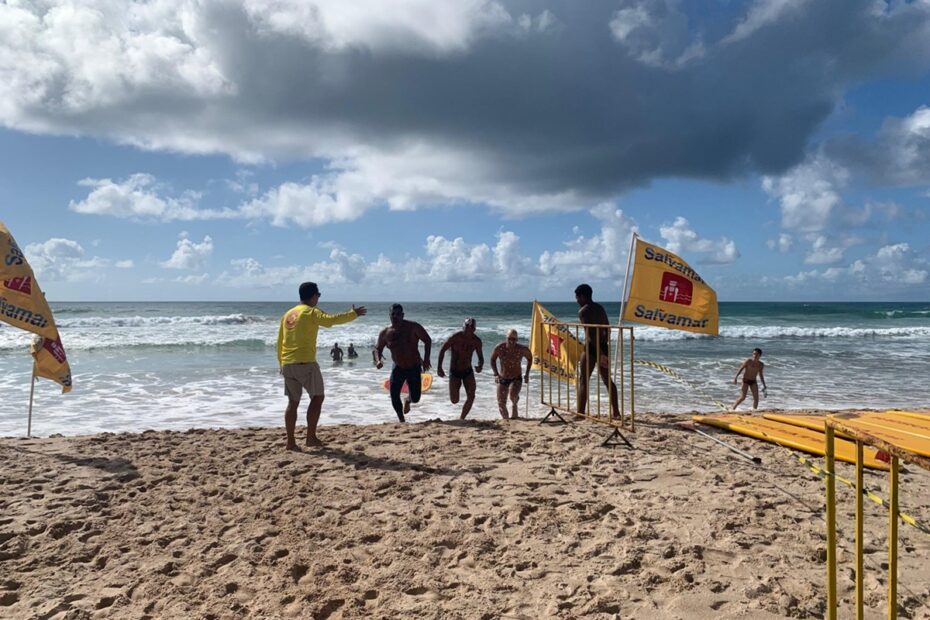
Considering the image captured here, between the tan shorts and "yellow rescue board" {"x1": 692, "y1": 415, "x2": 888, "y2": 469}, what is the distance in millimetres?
4903

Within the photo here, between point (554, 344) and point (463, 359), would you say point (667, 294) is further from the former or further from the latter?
point (463, 359)

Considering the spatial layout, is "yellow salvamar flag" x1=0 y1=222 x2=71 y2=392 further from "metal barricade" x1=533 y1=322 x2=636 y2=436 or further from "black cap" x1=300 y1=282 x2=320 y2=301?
"metal barricade" x1=533 y1=322 x2=636 y2=436

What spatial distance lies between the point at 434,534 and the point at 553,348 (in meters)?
4.80

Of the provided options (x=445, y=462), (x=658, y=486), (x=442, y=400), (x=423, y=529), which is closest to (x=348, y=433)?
(x=445, y=462)

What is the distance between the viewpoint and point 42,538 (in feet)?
13.8

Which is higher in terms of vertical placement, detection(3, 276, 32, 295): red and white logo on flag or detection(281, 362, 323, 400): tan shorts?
detection(3, 276, 32, 295): red and white logo on flag

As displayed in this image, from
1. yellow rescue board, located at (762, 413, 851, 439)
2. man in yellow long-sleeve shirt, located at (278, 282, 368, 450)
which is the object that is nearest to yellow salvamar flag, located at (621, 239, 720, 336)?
yellow rescue board, located at (762, 413, 851, 439)

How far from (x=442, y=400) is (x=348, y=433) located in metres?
5.17

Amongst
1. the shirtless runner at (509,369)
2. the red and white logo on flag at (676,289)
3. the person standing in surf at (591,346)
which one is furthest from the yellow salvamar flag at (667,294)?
the shirtless runner at (509,369)

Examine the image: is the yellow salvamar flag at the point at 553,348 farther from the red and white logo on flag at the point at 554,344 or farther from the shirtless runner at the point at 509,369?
the shirtless runner at the point at 509,369

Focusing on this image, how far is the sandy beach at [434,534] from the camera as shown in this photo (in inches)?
132

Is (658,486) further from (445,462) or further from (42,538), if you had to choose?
(42,538)

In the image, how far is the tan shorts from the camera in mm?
6375

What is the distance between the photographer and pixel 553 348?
8.61m
